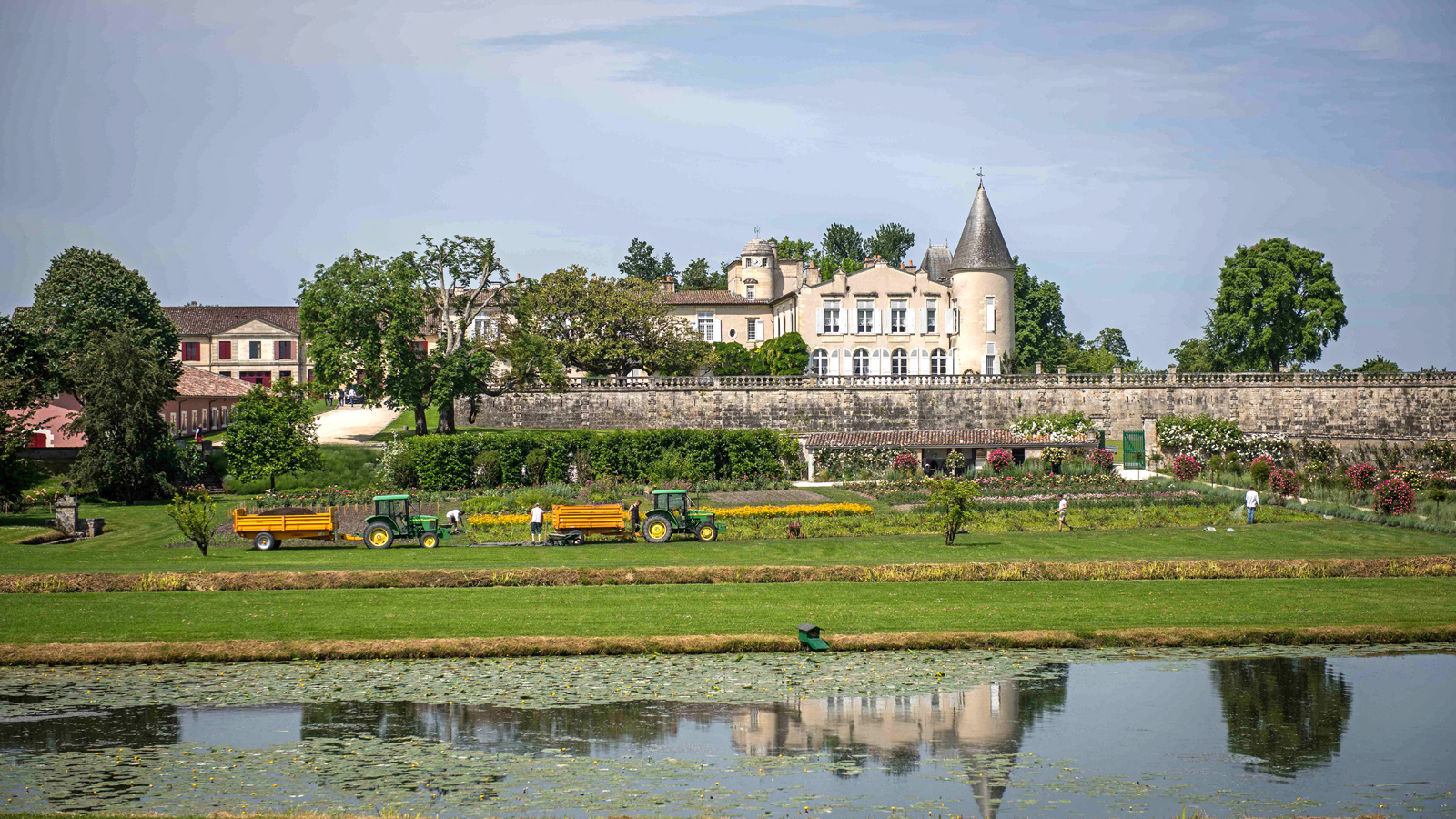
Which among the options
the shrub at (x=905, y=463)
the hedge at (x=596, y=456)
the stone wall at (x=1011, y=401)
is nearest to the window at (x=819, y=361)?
the stone wall at (x=1011, y=401)

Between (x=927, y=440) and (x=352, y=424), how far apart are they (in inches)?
1224

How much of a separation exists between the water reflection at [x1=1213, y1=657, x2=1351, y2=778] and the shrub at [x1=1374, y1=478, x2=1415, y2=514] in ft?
75.1

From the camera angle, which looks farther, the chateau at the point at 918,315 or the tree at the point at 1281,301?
the tree at the point at 1281,301

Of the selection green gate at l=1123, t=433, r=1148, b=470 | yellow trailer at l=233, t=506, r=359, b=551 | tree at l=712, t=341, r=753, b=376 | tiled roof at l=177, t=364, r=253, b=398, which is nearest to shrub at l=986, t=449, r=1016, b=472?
green gate at l=1123, t=433, r=1148, b=470

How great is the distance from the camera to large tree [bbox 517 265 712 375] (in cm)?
6994

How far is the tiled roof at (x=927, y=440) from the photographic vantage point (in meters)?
56.8

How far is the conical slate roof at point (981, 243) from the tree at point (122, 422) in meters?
48.5

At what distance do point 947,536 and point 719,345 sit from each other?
1787 inches

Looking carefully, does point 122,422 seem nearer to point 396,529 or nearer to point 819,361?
point 396,529

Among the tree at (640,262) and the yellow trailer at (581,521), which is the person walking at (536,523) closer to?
the yellow trailer at (581,521)

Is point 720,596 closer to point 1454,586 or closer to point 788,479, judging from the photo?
point 1454,586

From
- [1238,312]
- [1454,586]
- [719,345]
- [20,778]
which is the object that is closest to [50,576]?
[20,778]

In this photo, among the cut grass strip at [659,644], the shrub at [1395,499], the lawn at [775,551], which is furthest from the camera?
the shrub at [1395,499]

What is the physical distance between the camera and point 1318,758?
44.7 ft
